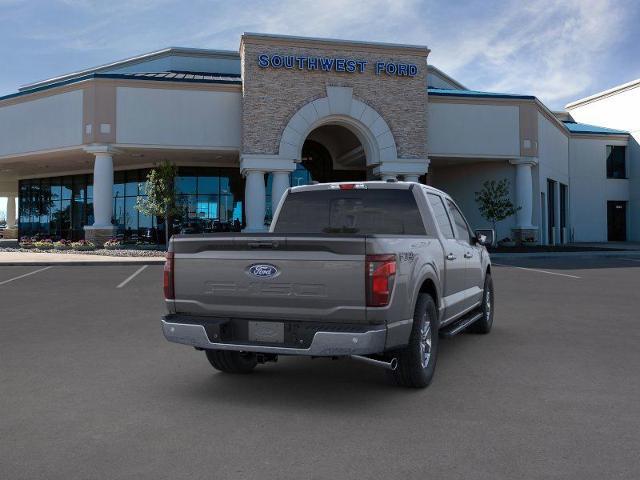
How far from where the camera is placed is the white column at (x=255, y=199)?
27516mm

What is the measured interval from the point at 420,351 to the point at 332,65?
2397 centimetres

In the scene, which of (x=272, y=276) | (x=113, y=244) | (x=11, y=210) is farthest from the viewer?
(x=11, y=210)

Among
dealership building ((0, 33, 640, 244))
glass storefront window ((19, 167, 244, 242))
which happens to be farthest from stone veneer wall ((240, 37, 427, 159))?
glass storefront window ((19, 167, 244, 242))

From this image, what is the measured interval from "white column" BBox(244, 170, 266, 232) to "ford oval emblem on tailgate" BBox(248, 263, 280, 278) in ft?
73.8

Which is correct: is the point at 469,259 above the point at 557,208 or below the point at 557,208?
below

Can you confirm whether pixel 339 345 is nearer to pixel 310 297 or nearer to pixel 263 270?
pixel 310 297

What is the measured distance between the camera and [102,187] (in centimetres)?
2817

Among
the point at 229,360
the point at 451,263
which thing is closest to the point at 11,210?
the point at 229,360

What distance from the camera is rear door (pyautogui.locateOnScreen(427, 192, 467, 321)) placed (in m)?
6.25

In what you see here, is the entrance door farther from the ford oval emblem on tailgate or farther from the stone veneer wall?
the ford oval emblem on tailgate

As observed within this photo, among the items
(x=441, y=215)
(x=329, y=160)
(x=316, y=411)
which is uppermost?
(x=329, y=160)

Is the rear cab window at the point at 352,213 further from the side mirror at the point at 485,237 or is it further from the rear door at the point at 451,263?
the side mirror at the point at 485,237

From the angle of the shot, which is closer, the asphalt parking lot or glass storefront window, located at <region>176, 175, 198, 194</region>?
the asphalt parking lot

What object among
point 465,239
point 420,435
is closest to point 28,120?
point 465,239
